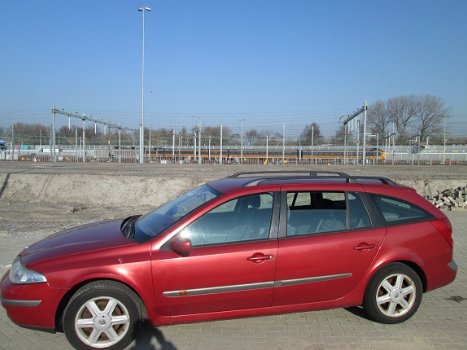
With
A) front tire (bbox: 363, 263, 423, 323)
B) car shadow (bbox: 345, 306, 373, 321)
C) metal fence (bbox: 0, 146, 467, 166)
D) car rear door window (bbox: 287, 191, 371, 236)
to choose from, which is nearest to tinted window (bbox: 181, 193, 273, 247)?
car rear door window (bbox: 287, 191, 371, 236)

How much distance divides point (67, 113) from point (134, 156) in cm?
961

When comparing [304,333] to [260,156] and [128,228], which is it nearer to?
[128,228]

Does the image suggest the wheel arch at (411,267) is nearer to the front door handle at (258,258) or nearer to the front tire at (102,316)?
the front door handle at (258,258)

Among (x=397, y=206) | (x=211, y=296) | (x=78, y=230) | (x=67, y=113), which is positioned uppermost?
(x=67, y=113)

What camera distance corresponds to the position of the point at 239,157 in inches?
1949

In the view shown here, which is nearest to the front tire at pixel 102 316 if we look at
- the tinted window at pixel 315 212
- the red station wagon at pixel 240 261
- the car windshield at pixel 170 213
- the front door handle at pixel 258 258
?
the red station wagon at pixel 240 261

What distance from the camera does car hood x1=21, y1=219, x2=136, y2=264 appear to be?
3627 mm

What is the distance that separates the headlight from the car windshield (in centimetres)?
89

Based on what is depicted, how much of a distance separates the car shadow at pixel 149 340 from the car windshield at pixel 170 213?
0.86 m

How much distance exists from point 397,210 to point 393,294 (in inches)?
34.7

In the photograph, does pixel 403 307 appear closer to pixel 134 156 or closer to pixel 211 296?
pixel 211 296

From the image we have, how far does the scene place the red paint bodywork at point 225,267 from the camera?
345 cm

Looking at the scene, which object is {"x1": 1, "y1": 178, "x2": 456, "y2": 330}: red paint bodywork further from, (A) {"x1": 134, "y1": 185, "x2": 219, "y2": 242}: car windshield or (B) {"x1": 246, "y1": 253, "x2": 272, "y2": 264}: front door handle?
(A) {"x1": 134, "y1": 185, "x2": 219, "y2": 242}: car windshield

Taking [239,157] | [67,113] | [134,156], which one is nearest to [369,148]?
[239,157]
